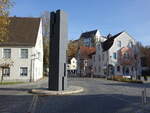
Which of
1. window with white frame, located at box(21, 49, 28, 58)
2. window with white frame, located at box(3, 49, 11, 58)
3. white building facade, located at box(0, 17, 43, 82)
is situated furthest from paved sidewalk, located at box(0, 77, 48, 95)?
window with white frame, located at box(3, 49, 11, 58)

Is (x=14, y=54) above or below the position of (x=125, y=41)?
below

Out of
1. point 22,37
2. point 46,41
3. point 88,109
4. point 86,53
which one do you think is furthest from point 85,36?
point 88,109

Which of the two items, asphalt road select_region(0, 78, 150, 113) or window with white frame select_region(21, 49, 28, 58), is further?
window with white frame select_region(21, 49, 28, 58)

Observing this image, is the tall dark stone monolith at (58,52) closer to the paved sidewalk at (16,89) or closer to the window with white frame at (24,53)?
the paved sidewalk at (16,89)

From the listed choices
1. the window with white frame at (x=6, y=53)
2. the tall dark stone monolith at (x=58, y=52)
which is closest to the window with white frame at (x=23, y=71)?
the window with white frame at (x=6, y=53)

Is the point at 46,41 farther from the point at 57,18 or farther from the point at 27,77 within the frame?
the point at 57,18

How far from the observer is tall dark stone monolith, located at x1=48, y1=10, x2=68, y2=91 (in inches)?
791

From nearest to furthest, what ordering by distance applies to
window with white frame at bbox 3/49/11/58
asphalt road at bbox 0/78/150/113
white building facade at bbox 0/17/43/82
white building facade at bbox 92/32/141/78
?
asphalt road at bbox 0/78/150/113
white building facade at bbox 0/17/43/82
window with white frame at bbox 3/49/11/58
white building facade at bbox 92/32/141/78

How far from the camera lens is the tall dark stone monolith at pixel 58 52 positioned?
20094mm

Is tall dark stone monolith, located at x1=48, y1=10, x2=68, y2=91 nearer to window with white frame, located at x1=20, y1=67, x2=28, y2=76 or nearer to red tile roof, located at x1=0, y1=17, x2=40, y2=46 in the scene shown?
red tile roof, located at x1=0, y1=17, x2=40, y2=46

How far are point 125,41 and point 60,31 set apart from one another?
40.6 meters

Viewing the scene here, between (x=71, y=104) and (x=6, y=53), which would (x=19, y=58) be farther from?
(x=71, y=104)

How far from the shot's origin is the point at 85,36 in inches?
5246

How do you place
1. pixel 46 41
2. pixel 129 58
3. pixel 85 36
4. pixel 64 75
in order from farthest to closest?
pixel 85 36, pixel 46 41, pixel 129 58, pixel 64 75
